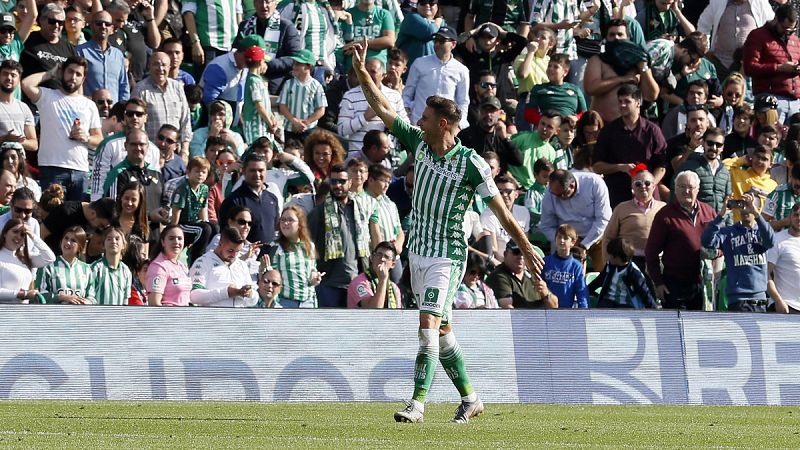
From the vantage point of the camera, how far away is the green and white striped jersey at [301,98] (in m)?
19.5

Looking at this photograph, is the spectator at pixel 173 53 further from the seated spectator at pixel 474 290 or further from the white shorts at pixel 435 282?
the white shorts at pixel 435 282

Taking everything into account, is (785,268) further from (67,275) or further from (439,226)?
(67,275)

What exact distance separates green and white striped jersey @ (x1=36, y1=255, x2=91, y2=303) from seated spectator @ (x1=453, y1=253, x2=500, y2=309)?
390 centimetres

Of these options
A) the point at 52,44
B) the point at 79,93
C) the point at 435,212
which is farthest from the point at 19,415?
the point at 52,44

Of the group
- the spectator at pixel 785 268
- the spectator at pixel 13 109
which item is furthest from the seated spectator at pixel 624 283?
the spectator at pixel 13 109

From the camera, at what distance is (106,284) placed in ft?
47.8

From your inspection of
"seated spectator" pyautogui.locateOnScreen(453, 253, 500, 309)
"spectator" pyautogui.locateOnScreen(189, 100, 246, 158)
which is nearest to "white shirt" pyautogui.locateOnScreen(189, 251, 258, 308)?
"seated spectator" pyautogui.locateOnScreen(453, 253, 500, 309)

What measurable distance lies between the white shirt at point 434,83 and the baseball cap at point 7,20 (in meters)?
5.26

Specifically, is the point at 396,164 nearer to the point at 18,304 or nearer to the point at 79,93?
the point at 79,93

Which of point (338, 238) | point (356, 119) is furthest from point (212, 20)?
point (338, 238)

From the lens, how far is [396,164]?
759 inches

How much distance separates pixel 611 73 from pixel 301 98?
4.29 metres

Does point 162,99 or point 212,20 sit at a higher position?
point 212,20

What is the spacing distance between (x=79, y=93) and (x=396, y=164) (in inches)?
168
